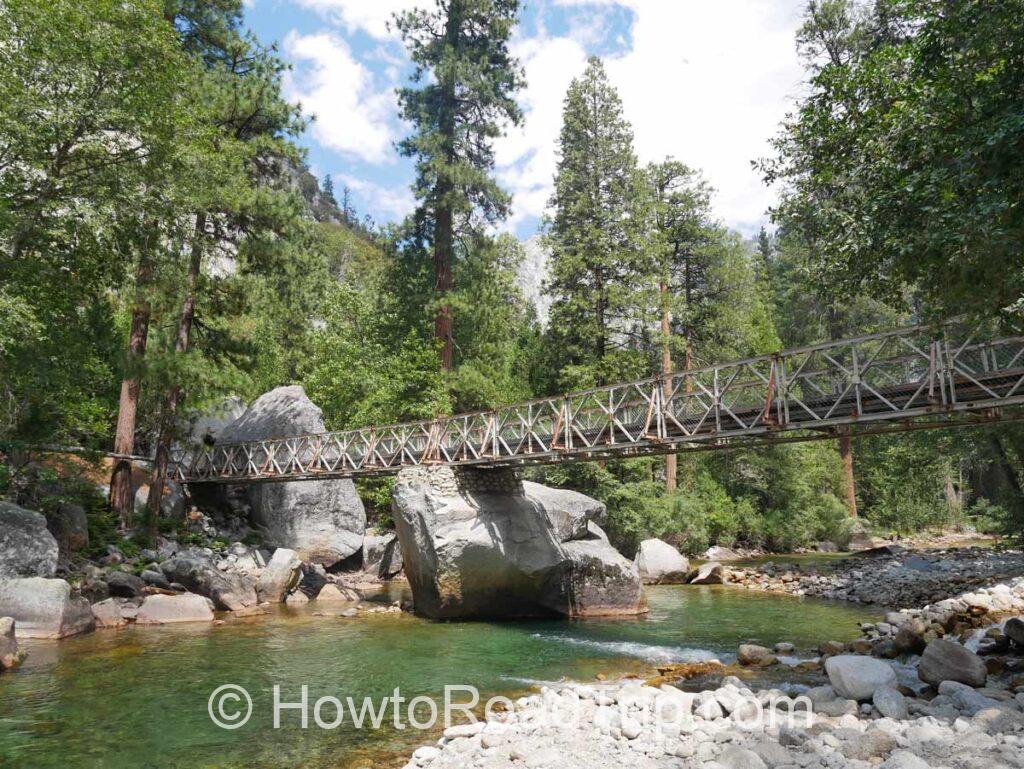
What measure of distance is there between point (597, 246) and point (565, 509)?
13.0 meters

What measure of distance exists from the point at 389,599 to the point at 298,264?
29.4 feet

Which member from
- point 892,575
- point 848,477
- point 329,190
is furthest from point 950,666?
point 329,190

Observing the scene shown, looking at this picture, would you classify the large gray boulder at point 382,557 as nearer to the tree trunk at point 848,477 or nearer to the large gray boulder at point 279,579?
the large gray boulder at point 279,579

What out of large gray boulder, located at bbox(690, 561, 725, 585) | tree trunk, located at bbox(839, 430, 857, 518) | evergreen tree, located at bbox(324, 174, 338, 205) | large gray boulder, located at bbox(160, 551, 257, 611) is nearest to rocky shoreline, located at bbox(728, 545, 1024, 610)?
large gray boulder, located at bbox(690, 561, 725, 585)

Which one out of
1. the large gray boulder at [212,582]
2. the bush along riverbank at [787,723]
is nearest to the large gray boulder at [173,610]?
the large gray boulder at [212,582]

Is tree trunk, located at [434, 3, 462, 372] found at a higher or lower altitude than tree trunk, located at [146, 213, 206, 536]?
higher

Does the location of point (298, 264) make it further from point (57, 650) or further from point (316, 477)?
point (57, 650)

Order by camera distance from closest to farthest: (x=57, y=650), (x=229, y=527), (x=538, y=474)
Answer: (x=57, y=650) < (x=229, y=527) < (x=538, y=474)

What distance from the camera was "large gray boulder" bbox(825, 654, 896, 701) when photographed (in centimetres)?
666

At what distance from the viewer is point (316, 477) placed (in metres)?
16.9

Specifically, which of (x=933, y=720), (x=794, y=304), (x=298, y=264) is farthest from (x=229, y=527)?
(x=794, y=304)

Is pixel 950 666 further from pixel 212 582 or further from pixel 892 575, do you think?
pixel 212 582

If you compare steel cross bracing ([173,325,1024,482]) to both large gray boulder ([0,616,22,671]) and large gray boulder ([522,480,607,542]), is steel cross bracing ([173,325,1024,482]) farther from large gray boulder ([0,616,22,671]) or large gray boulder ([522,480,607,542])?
large gray boulder ([0,616,22,671])

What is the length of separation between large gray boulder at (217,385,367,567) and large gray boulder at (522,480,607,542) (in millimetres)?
7063
